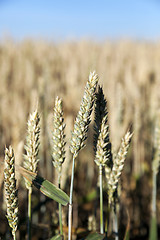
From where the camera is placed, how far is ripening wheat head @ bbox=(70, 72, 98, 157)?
1.68 ft

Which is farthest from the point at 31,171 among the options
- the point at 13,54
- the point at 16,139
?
the point at 13,54

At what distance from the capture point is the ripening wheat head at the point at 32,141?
54cm

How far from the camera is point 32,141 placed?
0.55 metres

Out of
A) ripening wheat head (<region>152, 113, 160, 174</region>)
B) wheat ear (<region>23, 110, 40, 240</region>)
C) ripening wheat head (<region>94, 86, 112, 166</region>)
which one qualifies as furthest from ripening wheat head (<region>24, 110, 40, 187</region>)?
ripening wheat head (<region>152, 113, 160, 174</region>)

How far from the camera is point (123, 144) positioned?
57 centimetres

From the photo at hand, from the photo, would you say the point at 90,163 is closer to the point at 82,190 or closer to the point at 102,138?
the point at 82,190

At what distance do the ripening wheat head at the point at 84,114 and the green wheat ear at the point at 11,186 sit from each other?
0.45 feet

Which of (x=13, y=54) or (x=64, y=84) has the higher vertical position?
(x=13, y=54)

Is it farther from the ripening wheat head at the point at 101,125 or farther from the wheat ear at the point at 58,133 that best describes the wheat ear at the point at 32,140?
the ripening wheat head at the point at 101,125

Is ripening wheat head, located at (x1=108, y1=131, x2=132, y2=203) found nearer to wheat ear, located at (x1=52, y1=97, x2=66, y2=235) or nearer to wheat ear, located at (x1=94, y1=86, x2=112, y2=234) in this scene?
wheat ear, located at (x1=94, y1=86, x2=112, y2=234)

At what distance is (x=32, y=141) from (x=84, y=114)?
14 cm

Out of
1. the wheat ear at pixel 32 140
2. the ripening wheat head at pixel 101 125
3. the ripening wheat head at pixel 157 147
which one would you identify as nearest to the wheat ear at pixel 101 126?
the ripening wheat head at pixel 101 125

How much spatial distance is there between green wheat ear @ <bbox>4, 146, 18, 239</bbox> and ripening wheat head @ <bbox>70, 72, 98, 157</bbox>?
136 millimetres

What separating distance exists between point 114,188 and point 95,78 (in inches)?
11.6
